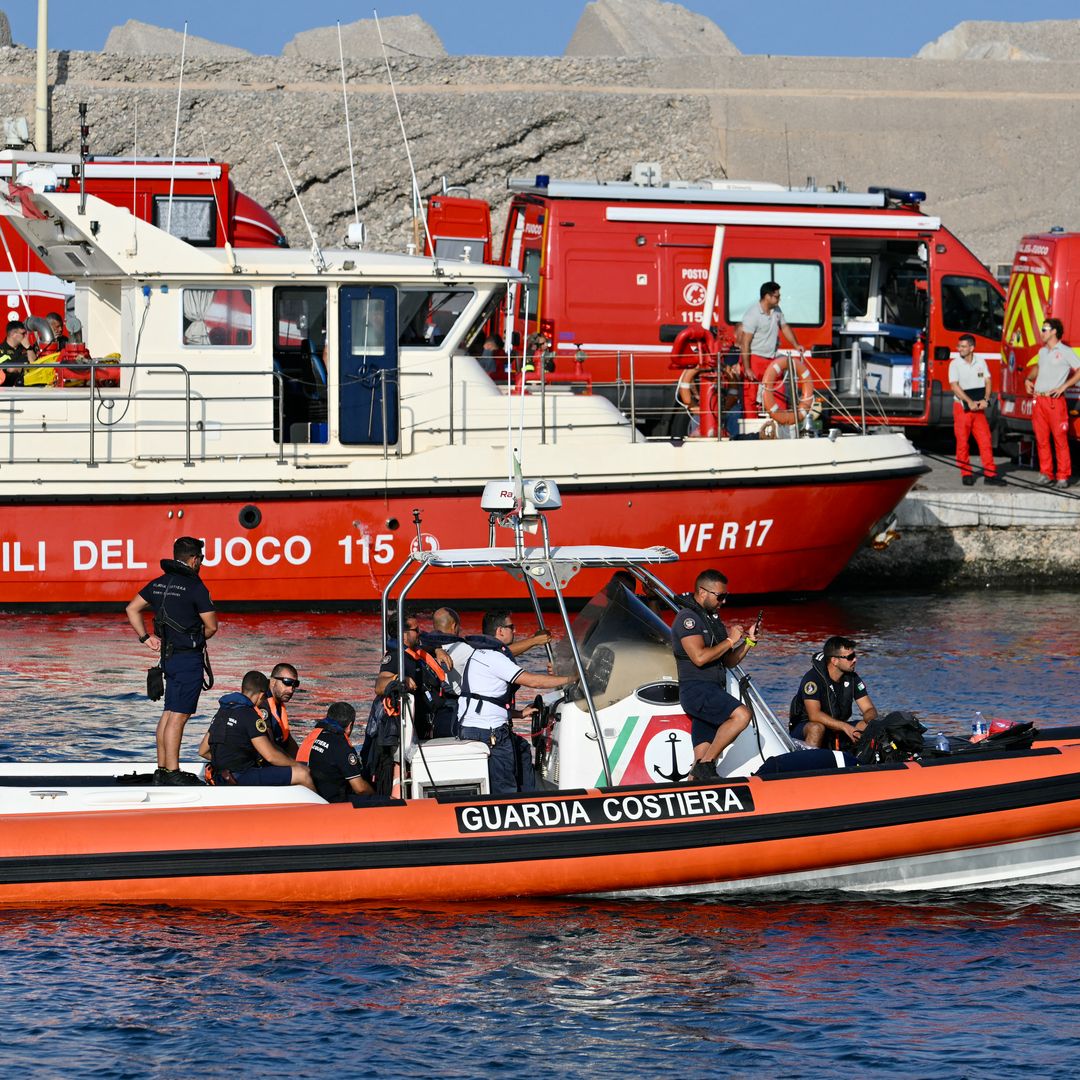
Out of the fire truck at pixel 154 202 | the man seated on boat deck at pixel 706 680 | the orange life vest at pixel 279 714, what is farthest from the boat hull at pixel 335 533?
the fire truck at pixel 154 202

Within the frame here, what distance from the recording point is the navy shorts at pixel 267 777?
917 centimetres

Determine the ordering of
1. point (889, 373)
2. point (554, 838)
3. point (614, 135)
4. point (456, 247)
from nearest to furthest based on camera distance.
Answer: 1. point (554, 838)
2. point (889, 373)
3. point (456, 247)
4. point (614, 135)

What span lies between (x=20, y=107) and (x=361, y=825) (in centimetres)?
2644

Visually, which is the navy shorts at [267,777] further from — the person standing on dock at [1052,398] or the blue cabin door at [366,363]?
the person standing on dock at [1052,398]

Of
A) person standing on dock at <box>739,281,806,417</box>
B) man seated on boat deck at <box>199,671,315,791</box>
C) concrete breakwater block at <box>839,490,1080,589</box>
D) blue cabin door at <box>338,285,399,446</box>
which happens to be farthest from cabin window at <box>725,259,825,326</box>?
man seated on boat deck at <box>199,671,315,791</box>

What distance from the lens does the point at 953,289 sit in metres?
19.9

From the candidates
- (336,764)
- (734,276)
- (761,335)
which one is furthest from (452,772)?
(734,276)

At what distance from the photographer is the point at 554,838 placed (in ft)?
28.9

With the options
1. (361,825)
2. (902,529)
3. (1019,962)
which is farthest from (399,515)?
(1019,962)

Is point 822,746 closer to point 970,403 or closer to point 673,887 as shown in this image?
point 673,887

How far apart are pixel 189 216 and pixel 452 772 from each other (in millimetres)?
14134

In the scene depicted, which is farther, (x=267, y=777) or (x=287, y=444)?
(x=287, y=444)

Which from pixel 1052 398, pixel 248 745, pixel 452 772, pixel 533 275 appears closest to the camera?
pixel 452 772

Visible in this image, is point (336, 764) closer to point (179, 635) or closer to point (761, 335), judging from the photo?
point (179, 635)
